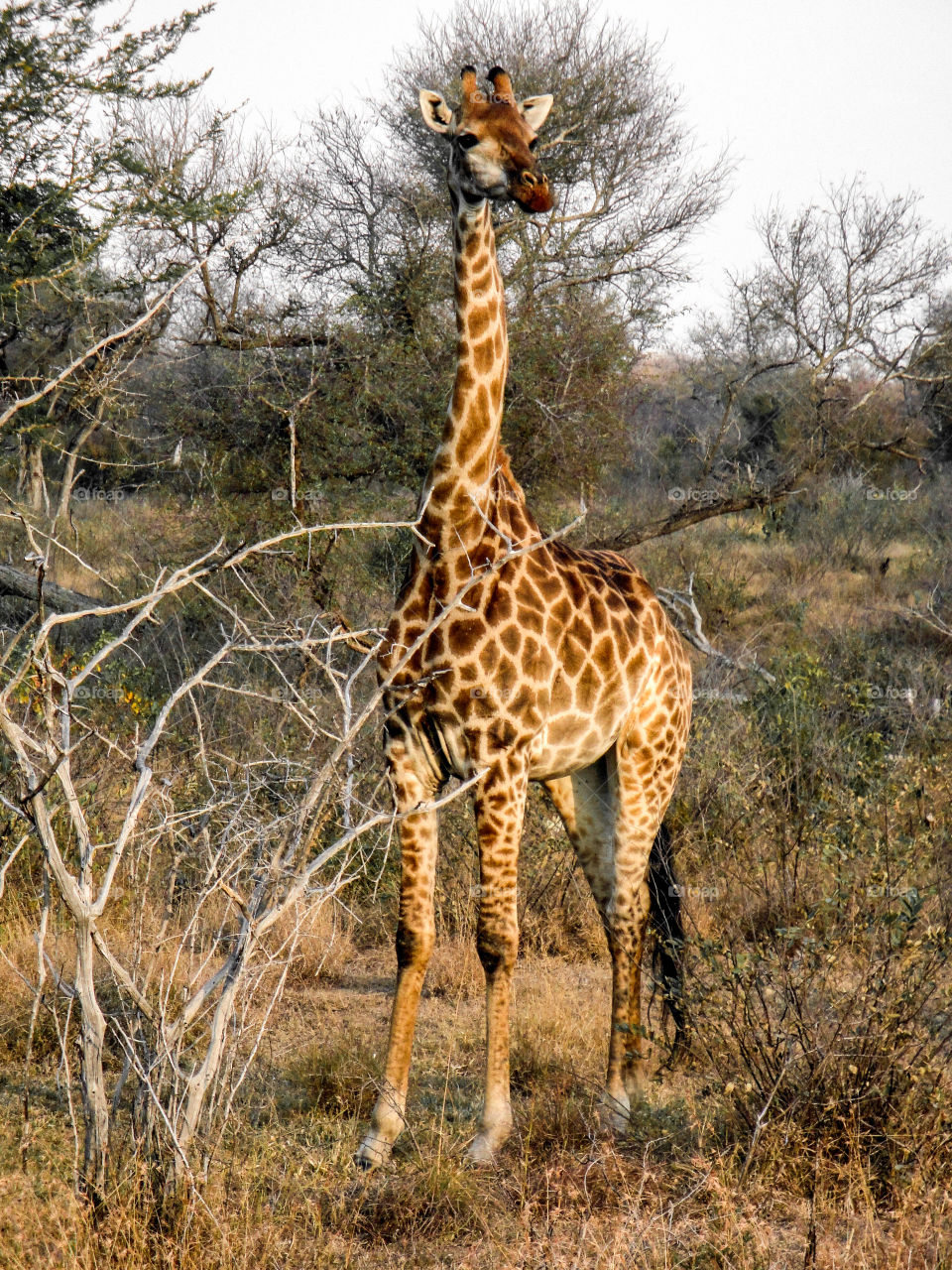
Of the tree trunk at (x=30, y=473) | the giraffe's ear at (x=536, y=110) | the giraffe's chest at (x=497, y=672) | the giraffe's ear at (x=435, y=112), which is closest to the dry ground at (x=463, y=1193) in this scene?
the giraffe's chest at (x=497, y=672)

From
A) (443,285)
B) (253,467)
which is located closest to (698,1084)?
(253,467)

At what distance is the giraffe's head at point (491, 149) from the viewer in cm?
335

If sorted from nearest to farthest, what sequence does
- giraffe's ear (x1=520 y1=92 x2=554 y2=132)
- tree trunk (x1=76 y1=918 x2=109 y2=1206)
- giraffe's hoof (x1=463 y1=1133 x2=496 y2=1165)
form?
1. tree trunk (x1=76 y1=918 x2=109 y2=1206)
2. giraffe's hoof (x1=463 y1=1133 x2=496 y2=1165)
3. giraffe's ear (x1=520 y1=92 x2=554 y2=132)

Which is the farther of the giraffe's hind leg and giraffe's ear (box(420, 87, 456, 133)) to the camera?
the giraffe's hind leg

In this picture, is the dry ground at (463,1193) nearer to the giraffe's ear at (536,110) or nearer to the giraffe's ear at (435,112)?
the giraffe's ear at (435,112)

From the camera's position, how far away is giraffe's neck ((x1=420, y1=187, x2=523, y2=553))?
12.3 ft

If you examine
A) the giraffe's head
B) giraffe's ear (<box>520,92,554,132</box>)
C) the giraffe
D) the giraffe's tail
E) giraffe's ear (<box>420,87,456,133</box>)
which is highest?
giraffe's ear (<box>520,92,554,132</box>)

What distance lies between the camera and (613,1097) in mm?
3902

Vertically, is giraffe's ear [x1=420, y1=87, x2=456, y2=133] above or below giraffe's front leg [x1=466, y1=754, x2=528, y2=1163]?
above

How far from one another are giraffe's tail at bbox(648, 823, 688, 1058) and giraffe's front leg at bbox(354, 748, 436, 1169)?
884 millimetres

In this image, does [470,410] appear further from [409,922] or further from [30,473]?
[30,473]

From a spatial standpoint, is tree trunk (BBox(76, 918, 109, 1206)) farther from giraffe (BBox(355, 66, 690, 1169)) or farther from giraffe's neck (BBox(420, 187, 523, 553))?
giraffe's neck (BBox(420, 187, 523, 553))

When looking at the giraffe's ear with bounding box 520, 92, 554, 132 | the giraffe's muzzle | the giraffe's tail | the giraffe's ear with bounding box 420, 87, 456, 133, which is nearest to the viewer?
the giraffe's muzzle

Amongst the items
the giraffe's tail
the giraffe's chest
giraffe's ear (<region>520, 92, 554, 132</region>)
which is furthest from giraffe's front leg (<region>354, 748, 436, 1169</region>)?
giraffe's ear (<region>520, 92, 554, 132</region>)
